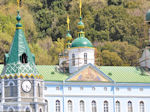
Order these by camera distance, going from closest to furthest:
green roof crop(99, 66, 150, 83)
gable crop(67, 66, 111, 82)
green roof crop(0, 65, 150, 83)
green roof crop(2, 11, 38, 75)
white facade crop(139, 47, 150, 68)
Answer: green roof crop(2, 11, 38, 75) → green roof crop(0, 65, 150, 83) → gable crop(67, 66, 111, 82) → green roof crop(99, 66, 150, 83) → white facade crop(139, 47, 150, 68)

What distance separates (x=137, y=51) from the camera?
110m

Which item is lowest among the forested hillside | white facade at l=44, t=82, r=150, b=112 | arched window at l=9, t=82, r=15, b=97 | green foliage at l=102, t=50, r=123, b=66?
white facade at l=44, t=82, r=150, b=112

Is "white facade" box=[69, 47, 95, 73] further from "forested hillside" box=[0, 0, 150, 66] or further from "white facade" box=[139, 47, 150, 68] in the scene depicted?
"forested hillside" box=[0, 0, 150, 66]

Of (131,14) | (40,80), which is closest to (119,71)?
(40,80)

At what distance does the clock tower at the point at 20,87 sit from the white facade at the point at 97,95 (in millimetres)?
14499

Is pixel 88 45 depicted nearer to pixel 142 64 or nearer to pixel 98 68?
pixel 98 68

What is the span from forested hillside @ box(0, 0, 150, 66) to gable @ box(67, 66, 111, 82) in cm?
2300

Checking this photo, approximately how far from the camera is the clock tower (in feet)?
196

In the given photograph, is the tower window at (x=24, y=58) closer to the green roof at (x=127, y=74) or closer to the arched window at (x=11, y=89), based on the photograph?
the arched window at (x=11, y=89)

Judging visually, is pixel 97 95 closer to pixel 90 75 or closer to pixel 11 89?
pixel 90 75

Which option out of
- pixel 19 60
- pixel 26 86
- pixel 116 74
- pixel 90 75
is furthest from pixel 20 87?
pixel 116 74

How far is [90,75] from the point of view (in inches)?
3041

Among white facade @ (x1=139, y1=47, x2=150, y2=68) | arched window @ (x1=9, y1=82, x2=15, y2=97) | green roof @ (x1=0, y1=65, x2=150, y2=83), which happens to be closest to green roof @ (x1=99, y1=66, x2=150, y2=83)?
green roof @ (x1=0, y1=65, x2=150, y2=83)

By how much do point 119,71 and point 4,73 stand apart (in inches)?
868
